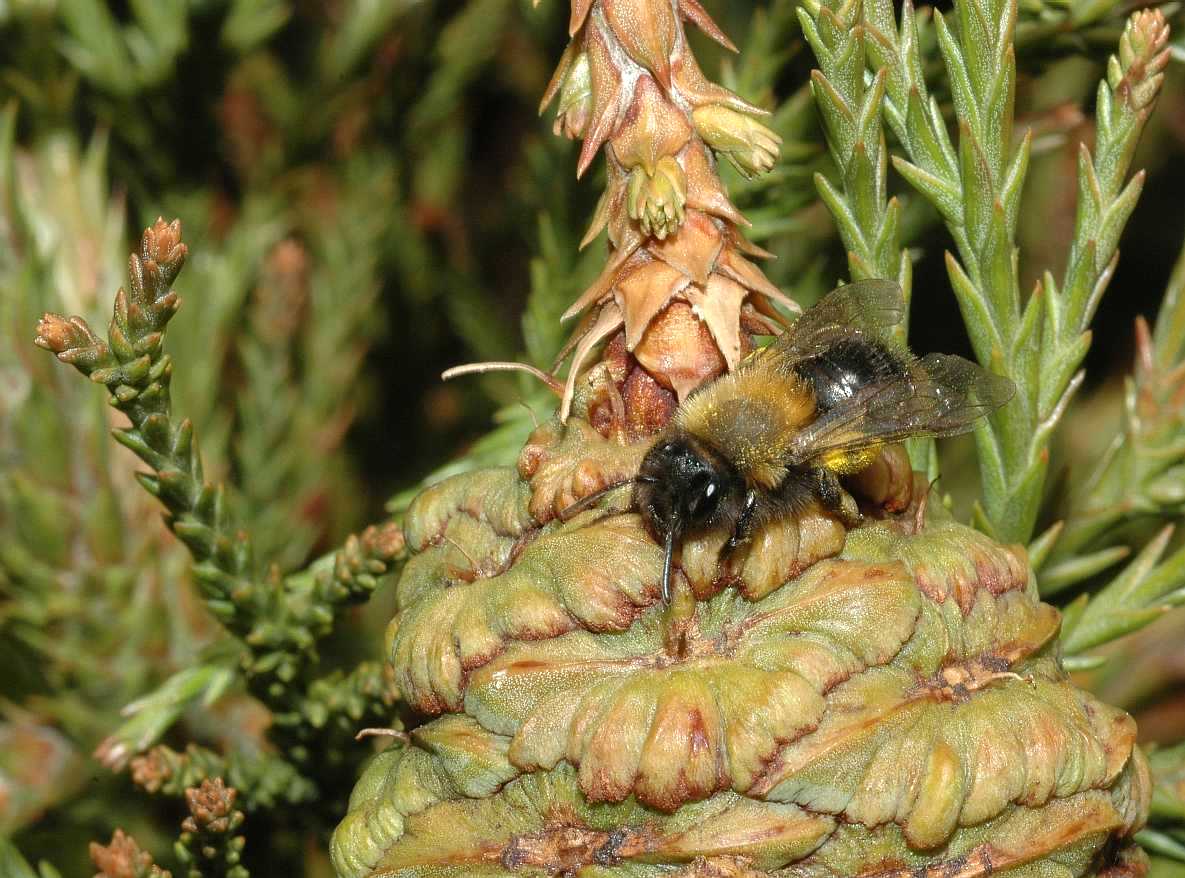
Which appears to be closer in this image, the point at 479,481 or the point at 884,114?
the point at 479,481

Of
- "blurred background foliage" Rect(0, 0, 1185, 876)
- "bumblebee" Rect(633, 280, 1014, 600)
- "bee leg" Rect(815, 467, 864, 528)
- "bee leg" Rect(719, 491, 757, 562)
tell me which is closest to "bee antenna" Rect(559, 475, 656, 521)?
"bumblebee" Rect(633, 280, 1014, 600)

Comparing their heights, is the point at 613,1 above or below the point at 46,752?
above

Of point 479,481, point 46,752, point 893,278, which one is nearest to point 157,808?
point 46,752

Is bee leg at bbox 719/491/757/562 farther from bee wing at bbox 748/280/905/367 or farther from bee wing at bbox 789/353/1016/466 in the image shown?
bee wing at bbox 748/280/905/367

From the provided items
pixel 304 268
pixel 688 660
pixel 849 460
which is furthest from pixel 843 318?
pixel 304 268

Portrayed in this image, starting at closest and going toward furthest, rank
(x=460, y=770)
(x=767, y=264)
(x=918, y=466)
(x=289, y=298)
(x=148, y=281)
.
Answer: (x=460, y=770)
(x=148, y=281)
(x=918, y=466)
(x=767, y=264)
(x=289, y=298)

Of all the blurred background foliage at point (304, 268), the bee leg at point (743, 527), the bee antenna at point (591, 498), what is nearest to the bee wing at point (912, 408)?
the bee leg at point (743, 527)

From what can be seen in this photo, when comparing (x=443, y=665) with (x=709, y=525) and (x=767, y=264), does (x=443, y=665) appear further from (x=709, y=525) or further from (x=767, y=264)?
(x=767, y=264)
